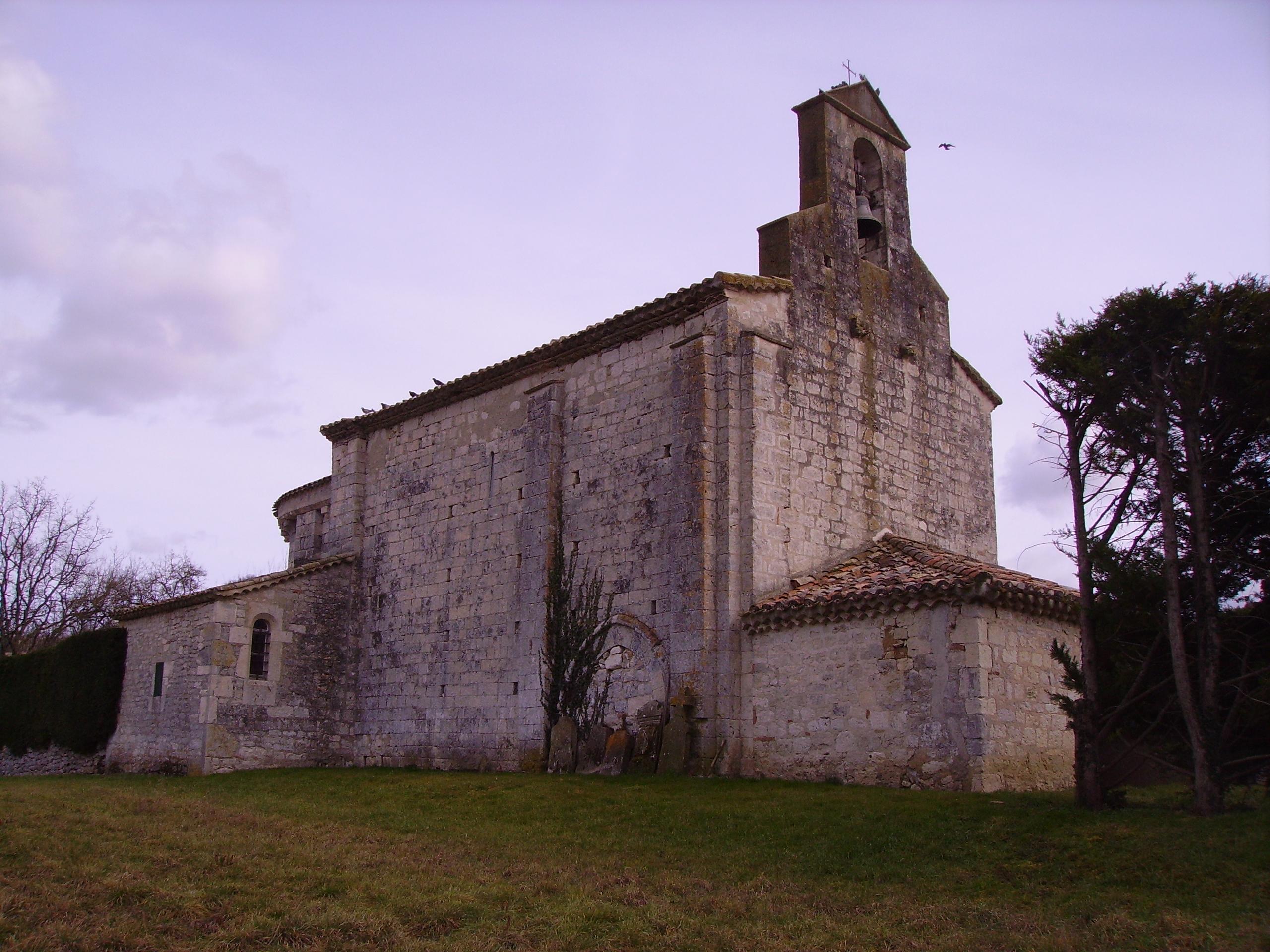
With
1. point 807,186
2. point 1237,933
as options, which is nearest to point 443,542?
point 807,186

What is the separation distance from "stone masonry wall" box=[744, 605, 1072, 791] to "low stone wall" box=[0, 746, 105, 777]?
50.8ft

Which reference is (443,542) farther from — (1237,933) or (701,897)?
(1237,933)

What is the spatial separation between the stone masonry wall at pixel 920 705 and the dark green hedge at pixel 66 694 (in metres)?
15.2

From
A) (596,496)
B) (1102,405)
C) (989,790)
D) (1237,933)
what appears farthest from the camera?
(596,496)

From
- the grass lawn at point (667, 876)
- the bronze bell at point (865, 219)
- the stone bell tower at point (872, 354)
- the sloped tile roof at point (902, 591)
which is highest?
the bronze bell at point (865, 219)

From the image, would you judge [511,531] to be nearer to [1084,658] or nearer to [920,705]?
[920,705]

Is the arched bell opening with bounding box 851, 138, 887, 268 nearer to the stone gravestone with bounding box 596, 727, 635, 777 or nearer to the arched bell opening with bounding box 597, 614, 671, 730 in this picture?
the arched bell opening with bounding box 597, 614, 671, 730

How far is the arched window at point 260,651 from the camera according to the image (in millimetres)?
21250

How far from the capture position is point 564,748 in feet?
56.5

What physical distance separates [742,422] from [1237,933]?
1021cm

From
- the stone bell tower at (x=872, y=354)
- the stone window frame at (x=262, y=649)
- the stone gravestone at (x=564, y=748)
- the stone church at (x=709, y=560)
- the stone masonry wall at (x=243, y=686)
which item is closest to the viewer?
the stone church at (x=709, y=560)

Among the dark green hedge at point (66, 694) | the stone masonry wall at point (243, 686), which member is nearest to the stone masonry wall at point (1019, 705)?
the stone masonry wall at point (243, 686)

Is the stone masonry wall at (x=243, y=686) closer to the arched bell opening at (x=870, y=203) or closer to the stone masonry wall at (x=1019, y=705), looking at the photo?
the arched bell opening at (x=870, y=203)

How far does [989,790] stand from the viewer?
42.4ft
